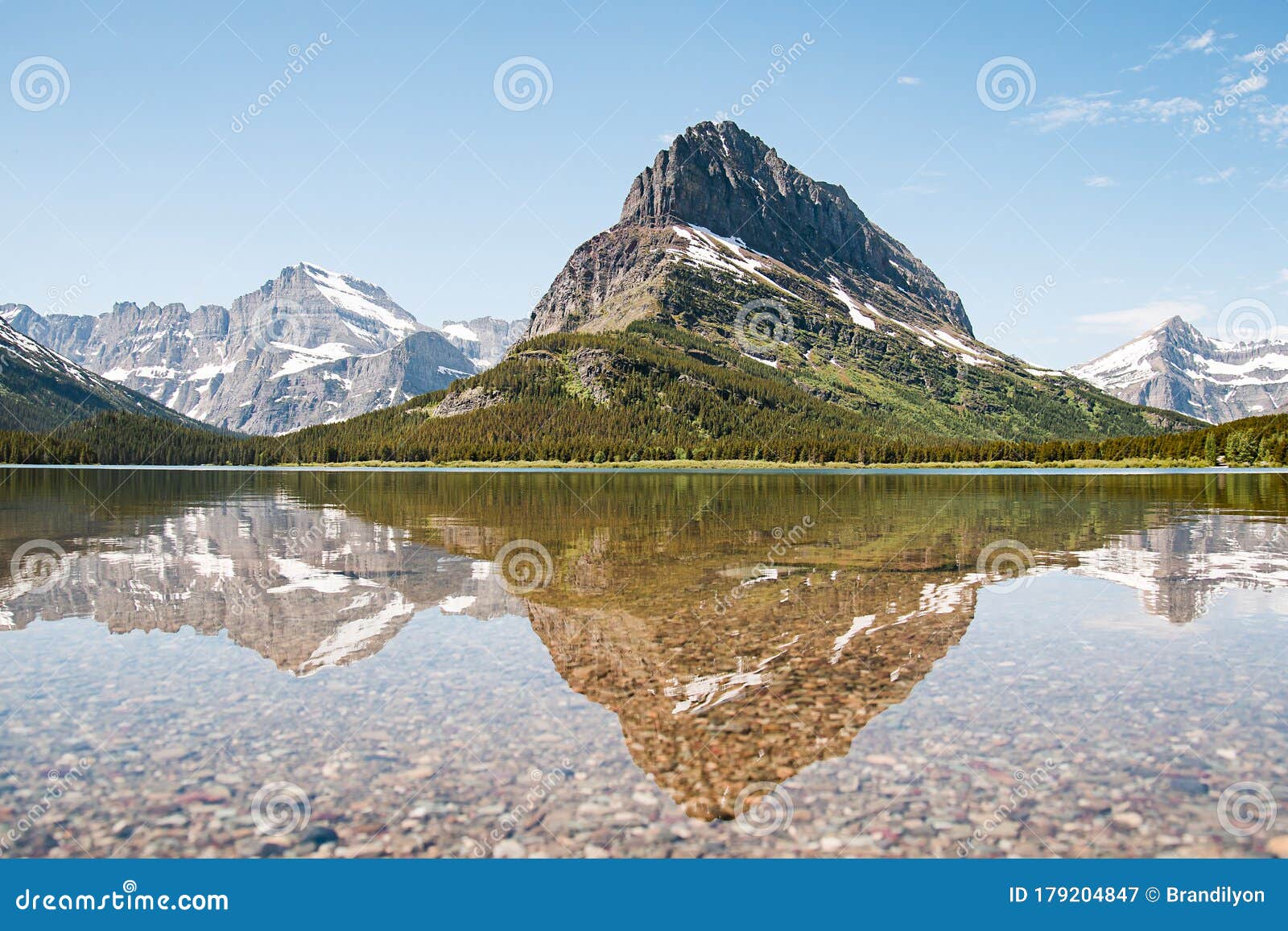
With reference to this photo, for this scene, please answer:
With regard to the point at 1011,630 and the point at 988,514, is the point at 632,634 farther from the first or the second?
the point at 988,514

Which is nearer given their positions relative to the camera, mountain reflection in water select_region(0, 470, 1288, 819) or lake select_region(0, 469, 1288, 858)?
lake select_region(0, 469, 1288, 858)

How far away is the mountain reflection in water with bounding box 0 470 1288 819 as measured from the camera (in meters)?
14.9

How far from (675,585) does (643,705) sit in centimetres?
1254

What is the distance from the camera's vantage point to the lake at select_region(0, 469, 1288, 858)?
1021cm

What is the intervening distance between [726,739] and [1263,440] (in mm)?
231622

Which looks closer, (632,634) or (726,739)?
(726,739)

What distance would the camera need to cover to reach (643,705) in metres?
14.9

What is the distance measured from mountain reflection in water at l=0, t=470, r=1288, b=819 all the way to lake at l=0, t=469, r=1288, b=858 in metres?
0.16

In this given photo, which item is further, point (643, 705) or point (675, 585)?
point (675, 585)
